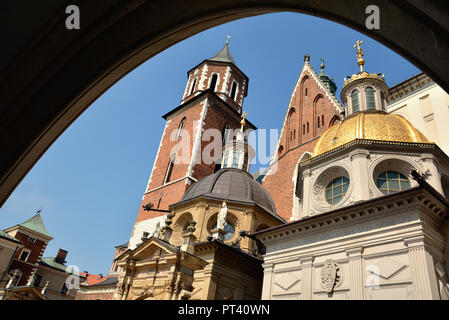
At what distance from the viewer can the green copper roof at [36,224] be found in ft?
119

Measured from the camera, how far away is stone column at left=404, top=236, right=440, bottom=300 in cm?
838

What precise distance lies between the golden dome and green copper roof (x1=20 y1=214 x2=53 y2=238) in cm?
3496

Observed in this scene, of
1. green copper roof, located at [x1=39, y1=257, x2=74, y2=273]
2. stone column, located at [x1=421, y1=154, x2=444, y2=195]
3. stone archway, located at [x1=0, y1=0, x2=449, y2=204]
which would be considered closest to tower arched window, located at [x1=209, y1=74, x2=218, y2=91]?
stone column, located at [x1=421, y1=154, x2=444, y2=195]

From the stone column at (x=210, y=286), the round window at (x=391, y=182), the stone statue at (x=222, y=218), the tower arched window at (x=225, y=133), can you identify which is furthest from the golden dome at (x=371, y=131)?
the tower arched window at (x=225, y=133)

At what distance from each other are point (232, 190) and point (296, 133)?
9.42m

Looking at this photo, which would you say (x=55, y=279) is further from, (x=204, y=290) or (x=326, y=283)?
(x=326, y=283)

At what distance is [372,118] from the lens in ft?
52.9

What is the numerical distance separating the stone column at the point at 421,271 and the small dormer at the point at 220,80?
82.1 feet

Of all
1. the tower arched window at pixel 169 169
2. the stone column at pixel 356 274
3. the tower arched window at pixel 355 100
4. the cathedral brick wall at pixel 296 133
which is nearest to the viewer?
the stone column at pixel 356 274

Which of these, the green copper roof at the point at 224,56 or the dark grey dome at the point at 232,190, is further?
the green copper roof at the point at 224,56

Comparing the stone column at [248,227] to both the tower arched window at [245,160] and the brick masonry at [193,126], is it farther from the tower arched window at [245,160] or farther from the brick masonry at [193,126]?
the brick masonry at [193,126]

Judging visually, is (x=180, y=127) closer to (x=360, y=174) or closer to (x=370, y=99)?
(x=370, y=99)

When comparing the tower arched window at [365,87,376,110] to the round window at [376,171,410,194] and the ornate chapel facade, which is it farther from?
the round window at [376,171,410,194]
